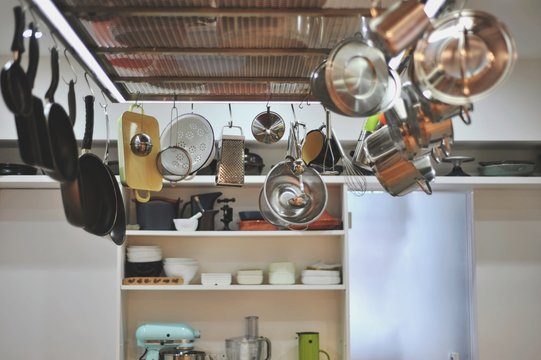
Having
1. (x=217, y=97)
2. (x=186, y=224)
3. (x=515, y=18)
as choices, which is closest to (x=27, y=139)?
(x=217, y=97)

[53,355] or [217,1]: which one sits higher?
[217,1]

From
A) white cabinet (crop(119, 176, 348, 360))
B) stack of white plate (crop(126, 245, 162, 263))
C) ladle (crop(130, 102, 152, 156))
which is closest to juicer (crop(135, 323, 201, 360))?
white cabinet (crop(119, 176, 348, 360))

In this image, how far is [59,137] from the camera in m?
1.88

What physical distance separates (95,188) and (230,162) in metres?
0.67

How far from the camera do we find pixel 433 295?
13.3 ft

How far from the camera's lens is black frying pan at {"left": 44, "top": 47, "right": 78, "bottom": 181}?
5.83 ft

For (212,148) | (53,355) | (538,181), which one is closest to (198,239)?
(53,355)

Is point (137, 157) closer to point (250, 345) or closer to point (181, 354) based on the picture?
point (181, 354)

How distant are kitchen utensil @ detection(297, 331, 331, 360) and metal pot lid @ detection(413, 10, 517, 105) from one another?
8.80 feet

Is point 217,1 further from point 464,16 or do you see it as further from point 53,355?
point 53,355

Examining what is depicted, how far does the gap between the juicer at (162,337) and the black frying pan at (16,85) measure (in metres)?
2.43

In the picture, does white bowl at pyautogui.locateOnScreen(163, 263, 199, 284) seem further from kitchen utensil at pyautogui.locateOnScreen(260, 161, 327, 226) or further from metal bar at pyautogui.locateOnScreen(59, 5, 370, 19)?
metal bar at pyautogui.locateOnScreen(59, 5, 370, 19)

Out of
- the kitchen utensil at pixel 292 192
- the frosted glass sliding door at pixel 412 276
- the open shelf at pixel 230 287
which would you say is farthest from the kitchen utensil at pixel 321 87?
the frosted glass sliding door at pixel 412 276

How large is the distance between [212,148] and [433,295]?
1.97 metres
